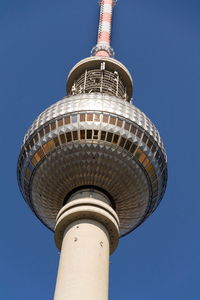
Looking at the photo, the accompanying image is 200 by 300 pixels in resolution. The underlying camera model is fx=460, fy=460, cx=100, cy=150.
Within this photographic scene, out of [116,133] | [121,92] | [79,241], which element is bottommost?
[79,241]

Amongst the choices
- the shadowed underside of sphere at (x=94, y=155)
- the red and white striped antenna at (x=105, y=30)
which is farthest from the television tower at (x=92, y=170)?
the red and white striped antenna at (x=105, y=30)

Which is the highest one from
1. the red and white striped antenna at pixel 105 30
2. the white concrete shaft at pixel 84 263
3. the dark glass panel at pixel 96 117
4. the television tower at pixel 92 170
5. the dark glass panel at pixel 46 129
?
the red and white striped antenna at pixel 105 30

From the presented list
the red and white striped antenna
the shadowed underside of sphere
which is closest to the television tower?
the shadowed underside of sphere

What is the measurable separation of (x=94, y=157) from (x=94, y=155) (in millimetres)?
159

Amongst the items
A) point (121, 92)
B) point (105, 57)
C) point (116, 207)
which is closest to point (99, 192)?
point (116, 207)

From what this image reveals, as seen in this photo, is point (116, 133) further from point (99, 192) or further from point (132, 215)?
point (132, 215)

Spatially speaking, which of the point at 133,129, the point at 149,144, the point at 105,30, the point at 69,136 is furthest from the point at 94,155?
the point at 105,30

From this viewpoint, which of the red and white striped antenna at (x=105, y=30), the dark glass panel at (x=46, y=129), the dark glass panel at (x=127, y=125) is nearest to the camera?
the dark glass panel at (x=127, y=125)

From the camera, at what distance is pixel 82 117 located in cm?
3700

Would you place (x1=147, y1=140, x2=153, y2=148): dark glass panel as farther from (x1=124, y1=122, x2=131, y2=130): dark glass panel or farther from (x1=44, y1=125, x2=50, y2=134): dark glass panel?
(x1=44, y1=125, x2=50, y2=134): dark glass panel

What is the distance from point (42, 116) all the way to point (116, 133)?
7017 mm

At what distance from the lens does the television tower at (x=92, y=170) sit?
33.8 m

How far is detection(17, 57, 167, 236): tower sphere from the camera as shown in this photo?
3591 cm

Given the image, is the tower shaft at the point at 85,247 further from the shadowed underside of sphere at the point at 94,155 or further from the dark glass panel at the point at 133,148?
the dark glass panel at the point at 133,148
